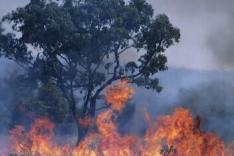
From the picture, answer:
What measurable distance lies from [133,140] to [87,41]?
7517mm

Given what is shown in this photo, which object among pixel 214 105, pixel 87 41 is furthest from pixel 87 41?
pixel 214 105

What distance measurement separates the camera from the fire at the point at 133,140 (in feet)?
107

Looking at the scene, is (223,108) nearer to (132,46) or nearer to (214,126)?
(214,126)

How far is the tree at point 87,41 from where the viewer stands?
3369 centimetres

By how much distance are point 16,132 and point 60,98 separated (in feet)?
25.0

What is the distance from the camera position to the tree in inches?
1326

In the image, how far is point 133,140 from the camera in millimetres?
34312

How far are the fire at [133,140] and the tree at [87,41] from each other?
103 centimetres

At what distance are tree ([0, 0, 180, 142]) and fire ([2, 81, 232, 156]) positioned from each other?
1.03 m

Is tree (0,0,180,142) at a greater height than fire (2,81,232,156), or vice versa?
tree (0,0,180,142)

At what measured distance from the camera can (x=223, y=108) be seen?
3862 centimetres

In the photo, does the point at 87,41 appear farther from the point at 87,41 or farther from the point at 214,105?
the point at 214,105

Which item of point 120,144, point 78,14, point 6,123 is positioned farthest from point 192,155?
point 6,123

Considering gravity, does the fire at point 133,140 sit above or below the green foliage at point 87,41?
below
